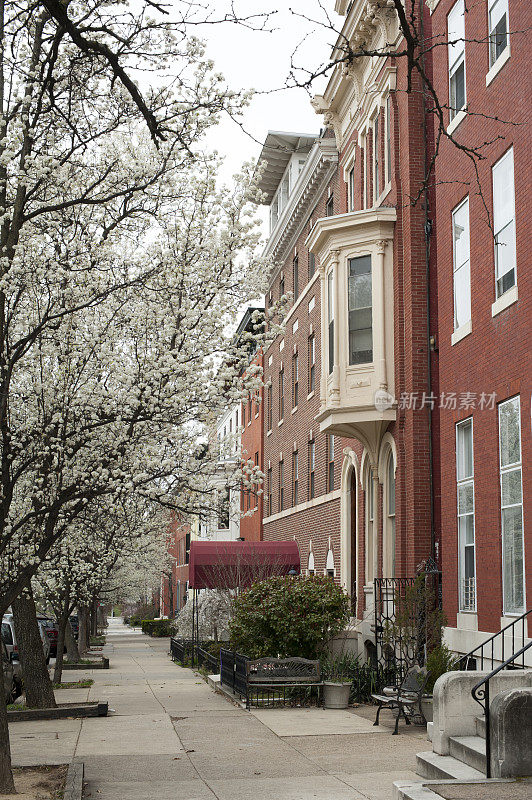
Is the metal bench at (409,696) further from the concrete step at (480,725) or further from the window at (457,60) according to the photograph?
the window at (457,60)

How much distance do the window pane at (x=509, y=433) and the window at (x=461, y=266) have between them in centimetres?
225

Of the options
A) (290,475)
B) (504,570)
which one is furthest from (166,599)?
(504,570)

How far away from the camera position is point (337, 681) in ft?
54.7

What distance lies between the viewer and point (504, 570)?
1316cm

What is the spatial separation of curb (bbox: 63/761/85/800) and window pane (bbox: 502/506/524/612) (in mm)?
5954

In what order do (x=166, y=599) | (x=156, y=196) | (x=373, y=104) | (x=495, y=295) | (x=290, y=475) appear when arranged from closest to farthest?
1. (x=156, y=196)
2. (x=495, y=295)
3. (x=373, y=104)
4. (x=290, y=475)
5. (x=166, y=599)

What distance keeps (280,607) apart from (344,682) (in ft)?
7.05

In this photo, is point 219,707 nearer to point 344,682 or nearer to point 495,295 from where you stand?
point 344,682

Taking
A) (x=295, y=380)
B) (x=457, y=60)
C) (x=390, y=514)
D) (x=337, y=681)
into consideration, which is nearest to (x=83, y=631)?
(x=295, y=380)

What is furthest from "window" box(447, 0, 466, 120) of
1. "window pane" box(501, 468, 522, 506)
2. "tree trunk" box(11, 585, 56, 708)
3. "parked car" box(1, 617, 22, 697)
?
"parked car" box(1, 617, 22, 697)

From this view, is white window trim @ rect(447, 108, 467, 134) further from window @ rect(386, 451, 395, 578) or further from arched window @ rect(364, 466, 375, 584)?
arched window @ rect(364, 466, 375, 584)

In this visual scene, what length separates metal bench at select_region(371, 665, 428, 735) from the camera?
13.7 metres

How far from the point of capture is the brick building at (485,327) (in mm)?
12852

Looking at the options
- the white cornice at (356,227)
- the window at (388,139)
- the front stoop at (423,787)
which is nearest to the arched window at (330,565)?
the white cornice at (356,227)
